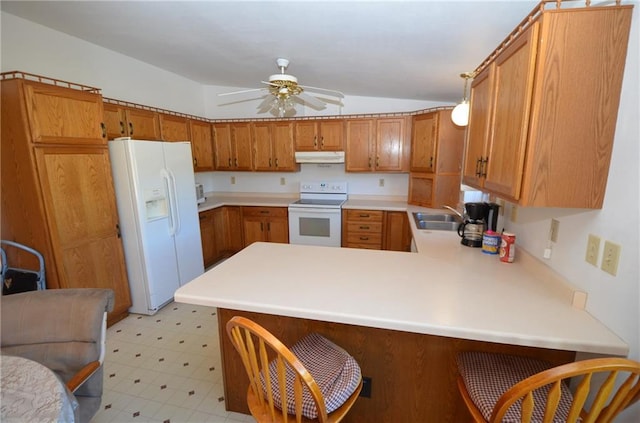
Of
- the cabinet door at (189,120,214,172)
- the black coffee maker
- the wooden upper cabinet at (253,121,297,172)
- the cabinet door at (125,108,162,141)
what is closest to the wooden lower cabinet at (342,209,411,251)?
the wooden upper cabinet at (253,121,297,172)

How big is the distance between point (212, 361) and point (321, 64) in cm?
262

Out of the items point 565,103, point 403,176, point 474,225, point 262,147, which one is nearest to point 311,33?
point 565,103

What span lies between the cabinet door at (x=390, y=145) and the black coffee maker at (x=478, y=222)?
5.89 feet

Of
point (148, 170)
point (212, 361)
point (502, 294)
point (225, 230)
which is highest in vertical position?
point (148, 170)

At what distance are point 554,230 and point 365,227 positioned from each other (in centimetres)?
242

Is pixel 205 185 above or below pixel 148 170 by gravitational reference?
below

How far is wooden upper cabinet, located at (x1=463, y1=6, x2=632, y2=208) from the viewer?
0.97m

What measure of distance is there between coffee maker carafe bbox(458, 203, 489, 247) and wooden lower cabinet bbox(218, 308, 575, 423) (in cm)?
90

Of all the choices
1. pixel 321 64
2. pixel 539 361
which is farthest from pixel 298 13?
pixel 539 361

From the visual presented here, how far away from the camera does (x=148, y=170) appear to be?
8.51ft

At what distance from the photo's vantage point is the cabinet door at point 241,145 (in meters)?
4.14

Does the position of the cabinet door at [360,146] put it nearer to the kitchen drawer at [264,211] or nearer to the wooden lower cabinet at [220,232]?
the kitchen drawer at [264,211]

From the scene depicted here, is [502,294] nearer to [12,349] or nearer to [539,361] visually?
[539,361]

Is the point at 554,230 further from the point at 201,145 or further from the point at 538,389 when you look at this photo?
A: the point at 201,145
